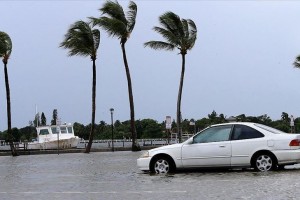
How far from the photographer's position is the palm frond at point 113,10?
3922cm

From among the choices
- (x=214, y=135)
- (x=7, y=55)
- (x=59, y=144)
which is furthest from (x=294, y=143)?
(x=59, y=144)

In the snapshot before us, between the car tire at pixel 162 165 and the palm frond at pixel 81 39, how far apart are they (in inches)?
1025

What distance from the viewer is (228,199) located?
10.2m

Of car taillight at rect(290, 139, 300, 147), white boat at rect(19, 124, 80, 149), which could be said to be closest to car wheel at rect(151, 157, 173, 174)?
car taillight at rect(290, 139, 300, 147)

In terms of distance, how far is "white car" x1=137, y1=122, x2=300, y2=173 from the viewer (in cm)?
1520

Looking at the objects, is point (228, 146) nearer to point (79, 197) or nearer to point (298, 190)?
point (298, 190)

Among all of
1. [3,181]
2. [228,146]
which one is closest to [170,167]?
[228,146]

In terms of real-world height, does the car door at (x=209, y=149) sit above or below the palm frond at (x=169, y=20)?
below

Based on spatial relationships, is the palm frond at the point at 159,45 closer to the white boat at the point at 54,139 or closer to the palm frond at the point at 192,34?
the palm frond at the point at 192,34

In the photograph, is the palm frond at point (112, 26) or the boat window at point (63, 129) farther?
the boat window at point (63, 129)

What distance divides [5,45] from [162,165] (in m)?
28.6

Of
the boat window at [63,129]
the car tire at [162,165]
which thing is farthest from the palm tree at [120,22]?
the car tire at [162,165]

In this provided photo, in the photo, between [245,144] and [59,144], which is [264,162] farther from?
[59,144]

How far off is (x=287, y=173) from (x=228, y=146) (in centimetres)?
174
